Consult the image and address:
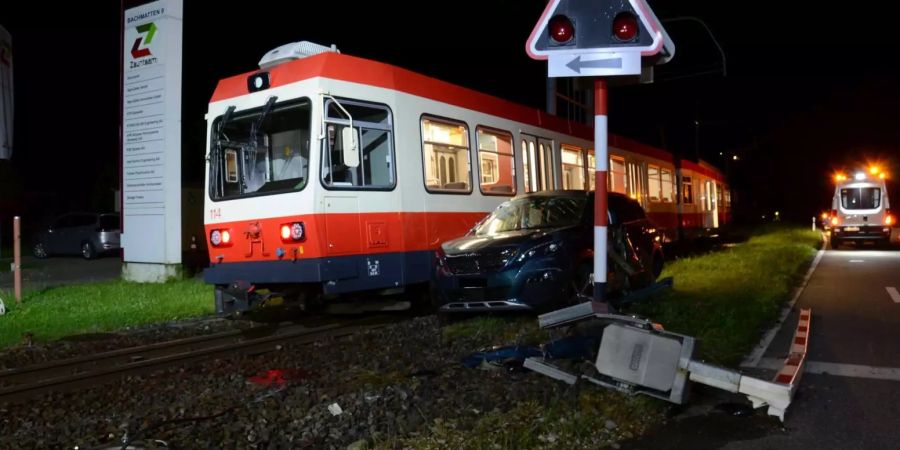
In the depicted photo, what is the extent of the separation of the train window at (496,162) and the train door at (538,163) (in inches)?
21.6

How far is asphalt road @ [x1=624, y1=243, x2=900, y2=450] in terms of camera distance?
15.7 ft

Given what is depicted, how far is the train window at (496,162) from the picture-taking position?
11.6 metres

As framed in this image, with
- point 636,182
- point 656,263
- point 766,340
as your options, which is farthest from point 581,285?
point 636,182

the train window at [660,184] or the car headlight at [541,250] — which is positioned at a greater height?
the train window at [660,184]

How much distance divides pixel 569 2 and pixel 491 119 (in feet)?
18.7

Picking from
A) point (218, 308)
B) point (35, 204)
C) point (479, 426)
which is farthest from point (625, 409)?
point (35, 204)

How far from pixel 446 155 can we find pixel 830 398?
6.39 m

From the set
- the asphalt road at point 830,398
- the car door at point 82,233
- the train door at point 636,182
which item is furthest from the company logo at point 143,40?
the asphalt road at point 830,398

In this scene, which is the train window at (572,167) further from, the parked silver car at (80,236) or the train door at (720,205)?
the train door at (720,205)

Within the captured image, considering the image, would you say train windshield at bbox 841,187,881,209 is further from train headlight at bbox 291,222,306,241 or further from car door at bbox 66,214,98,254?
car door at bbox 66,214,98,254

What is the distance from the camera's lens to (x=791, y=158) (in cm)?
5534

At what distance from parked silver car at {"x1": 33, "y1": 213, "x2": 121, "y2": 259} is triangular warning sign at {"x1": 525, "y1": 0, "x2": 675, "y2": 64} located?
775 inches

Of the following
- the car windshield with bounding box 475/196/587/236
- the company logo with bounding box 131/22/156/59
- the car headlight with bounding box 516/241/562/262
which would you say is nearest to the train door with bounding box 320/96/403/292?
the car windshield with bounding box 475/196/587/236

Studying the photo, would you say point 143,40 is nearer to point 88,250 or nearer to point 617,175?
point 88,250
